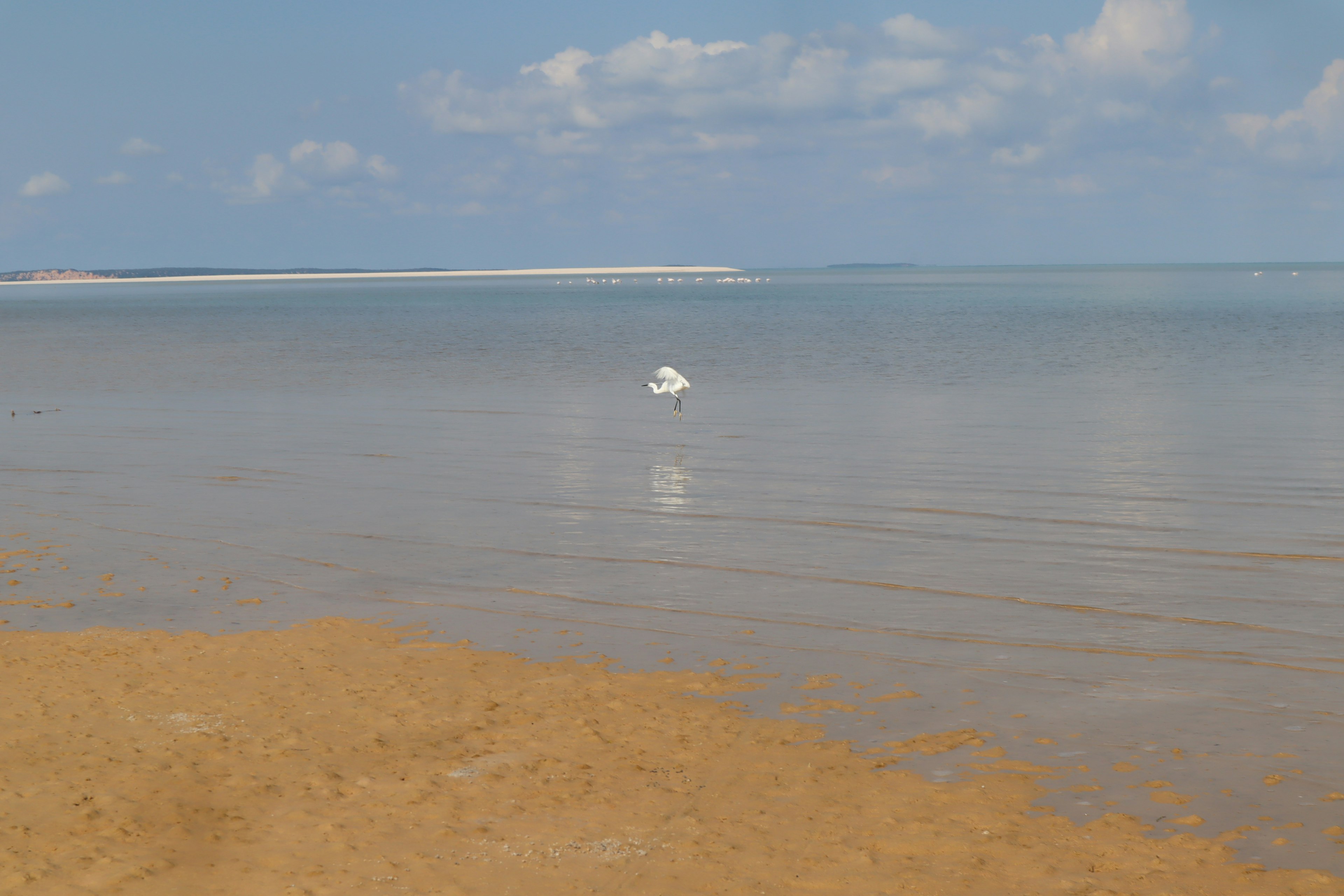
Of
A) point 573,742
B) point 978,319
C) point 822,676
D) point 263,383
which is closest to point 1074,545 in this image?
point 822,676

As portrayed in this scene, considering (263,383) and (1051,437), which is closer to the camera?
(1051,437)

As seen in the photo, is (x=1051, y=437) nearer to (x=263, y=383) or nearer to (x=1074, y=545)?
(x=1074, y=545)

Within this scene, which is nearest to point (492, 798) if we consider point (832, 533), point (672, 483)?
point (832, 533)

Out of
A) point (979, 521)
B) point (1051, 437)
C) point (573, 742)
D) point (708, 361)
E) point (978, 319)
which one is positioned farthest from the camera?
point (978, 319)

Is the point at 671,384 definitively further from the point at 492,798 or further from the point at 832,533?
the point at 492,798

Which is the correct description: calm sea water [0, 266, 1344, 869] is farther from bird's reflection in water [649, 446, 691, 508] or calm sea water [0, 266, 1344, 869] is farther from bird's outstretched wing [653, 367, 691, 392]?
bird's outstretched wing [653, 367, 691, 392]

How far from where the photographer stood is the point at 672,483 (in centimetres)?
1711

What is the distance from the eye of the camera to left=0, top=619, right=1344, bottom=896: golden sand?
5.74 metres

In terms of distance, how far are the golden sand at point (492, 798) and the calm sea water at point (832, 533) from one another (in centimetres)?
52

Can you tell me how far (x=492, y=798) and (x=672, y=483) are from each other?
1060 centimetres

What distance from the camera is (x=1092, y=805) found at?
6.59 m

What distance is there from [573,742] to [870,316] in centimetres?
7061

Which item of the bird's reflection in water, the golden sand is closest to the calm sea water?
the bird's reflection in water

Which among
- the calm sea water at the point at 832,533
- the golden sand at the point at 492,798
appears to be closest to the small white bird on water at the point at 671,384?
the calm sea water at the point at 832,533
